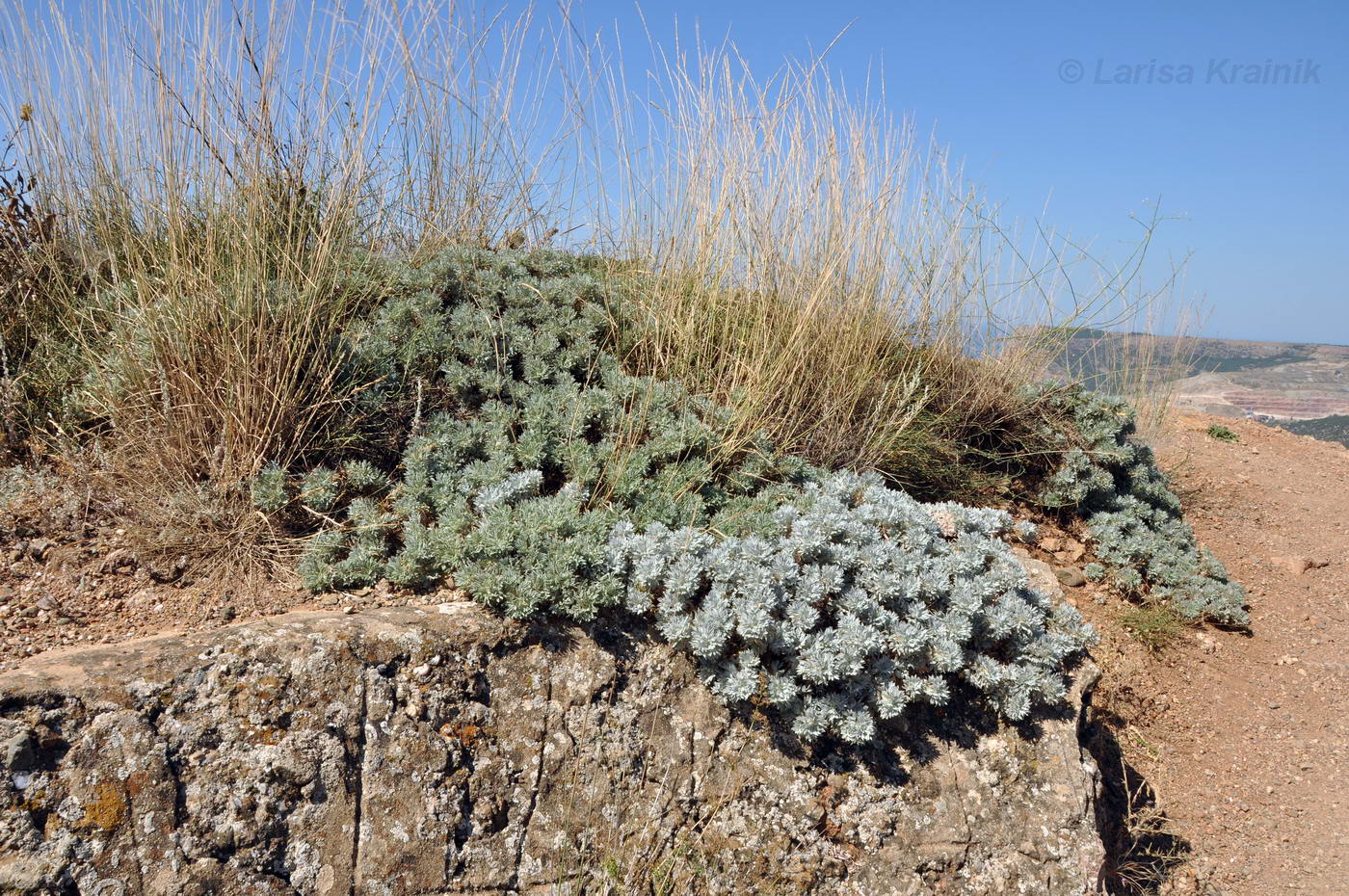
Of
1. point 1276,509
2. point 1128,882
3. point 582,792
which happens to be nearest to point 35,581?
point 582,792

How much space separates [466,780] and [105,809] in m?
0.88

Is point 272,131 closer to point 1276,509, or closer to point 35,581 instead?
point 35,581

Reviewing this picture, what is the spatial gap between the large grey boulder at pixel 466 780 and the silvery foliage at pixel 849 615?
160 mm

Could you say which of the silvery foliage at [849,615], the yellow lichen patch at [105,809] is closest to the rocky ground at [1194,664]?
the yellow lichen patch at [105,809]

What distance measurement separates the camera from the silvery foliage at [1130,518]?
4.68 meters

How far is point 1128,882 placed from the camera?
3.21m

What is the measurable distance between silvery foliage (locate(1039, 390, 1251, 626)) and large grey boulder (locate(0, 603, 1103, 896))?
203 cm

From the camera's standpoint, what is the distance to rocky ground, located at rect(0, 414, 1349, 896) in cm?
275

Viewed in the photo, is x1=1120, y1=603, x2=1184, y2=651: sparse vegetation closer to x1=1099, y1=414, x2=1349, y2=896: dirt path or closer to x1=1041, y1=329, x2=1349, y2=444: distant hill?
x1=1099, y1=414, x2=1349, y2=896: dirt path

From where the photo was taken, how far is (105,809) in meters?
1.96

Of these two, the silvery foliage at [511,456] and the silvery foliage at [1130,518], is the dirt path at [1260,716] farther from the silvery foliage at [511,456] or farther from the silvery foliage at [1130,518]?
the silvery foliage at [511,456]

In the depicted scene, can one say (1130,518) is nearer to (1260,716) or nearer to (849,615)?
(1260,716)

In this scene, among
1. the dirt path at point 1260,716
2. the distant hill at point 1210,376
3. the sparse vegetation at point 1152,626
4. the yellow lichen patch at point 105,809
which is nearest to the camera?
the yellow lichen patch at point 105,809

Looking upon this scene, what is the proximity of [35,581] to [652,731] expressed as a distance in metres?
2.12
